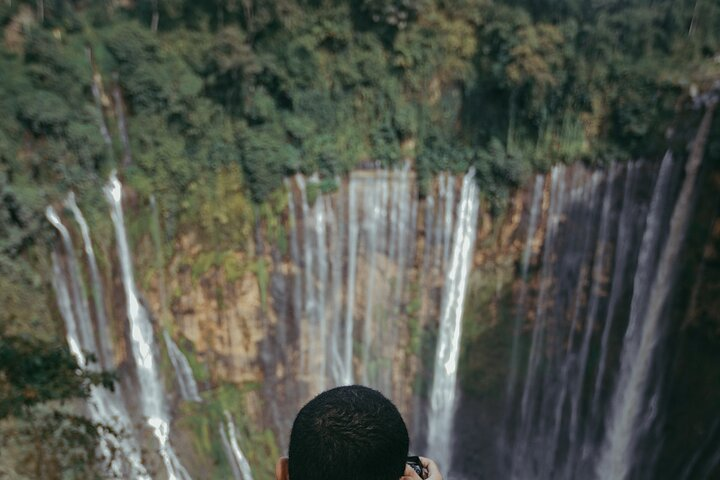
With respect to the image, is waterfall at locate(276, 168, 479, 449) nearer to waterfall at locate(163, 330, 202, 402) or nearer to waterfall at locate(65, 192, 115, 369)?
waterfall at locate(163, 330, 202, 402)

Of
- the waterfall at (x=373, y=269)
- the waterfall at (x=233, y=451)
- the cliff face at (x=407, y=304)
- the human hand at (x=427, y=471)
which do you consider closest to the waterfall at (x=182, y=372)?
the cliff face at (x=407, y=304)

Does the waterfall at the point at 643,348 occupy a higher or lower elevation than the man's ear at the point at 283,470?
lower

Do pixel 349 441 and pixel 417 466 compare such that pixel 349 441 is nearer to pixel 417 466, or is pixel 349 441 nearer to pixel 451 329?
pixel 417 466

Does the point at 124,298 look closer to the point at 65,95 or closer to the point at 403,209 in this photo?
the point at 65,95

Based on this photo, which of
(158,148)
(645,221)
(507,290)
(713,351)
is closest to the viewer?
(713,351)

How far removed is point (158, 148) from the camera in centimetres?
1115

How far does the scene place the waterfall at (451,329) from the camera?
1188cm

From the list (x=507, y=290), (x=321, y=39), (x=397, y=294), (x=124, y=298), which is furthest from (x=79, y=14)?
(x=507, y=290)

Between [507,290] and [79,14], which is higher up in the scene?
[79,14]

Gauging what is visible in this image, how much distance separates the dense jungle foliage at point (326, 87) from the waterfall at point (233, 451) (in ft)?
13.7

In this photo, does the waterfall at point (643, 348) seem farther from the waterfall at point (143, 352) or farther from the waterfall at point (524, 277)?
the waterfall at point (143, 352)

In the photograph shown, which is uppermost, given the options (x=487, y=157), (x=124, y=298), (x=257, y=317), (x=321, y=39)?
(x=321, y=39)

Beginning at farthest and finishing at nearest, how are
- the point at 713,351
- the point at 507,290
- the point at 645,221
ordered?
the point at 507,290, the point at 645,221, the point at 713,351

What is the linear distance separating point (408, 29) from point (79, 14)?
7695 mm
